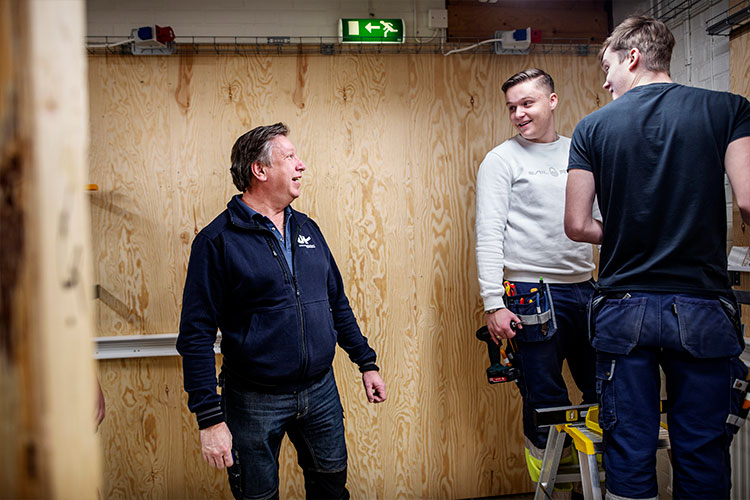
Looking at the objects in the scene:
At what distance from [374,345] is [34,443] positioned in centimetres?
195

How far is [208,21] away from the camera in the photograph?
2.31 metres

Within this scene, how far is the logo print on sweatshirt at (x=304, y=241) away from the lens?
1.70m

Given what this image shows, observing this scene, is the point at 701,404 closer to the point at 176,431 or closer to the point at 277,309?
the point at 277,309

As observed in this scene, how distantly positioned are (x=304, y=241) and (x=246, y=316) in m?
0.32

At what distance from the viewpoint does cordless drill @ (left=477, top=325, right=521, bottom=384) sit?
1.93 meters

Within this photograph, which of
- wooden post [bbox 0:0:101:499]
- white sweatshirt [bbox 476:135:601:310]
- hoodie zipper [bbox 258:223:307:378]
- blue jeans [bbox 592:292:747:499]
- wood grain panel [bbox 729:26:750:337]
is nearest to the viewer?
wooden post [bbox 0:0:101:499]

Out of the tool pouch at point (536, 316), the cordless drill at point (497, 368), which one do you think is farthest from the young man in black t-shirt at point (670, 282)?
the cordless drill at point (497, 368)

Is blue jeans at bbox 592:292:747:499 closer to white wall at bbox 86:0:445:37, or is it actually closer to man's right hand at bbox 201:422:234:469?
man's right hand at bbox 201:422:234:469

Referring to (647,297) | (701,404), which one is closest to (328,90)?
(647,297)

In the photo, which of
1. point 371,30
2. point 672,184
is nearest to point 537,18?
point 371,30

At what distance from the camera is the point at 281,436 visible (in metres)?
1.64

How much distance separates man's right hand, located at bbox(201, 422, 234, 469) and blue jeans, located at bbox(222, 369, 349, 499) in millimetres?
91

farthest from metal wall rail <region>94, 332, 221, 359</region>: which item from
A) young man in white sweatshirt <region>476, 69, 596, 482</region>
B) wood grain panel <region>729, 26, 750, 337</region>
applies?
wood grain panel <region>729, 26, 750, 337</region>

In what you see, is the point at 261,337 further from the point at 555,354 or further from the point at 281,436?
the point at 555,354
